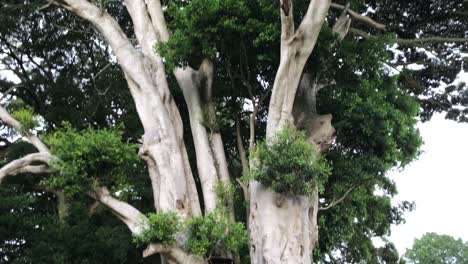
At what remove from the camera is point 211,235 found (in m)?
7.05

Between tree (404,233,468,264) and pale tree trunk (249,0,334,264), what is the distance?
3065cm

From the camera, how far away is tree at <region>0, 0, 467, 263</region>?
712 centimetres

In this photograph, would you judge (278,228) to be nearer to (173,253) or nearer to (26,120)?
(173,253)

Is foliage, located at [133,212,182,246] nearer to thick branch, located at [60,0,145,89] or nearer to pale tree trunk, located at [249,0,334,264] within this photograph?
pale tree trunk, located at [249,0,334,264]

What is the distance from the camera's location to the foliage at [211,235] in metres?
6.98

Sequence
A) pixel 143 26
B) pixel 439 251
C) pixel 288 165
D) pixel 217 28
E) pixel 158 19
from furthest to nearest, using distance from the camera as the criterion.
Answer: pixel 439 251, pixel 158 19, pixel 143 26, pixel 217 28, pixel 288 165

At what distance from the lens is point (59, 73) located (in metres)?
13.6

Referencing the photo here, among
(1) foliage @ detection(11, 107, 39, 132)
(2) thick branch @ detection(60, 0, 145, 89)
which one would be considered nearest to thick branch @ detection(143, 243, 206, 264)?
(1) foliage @ detection(11, 107, 39, 132)

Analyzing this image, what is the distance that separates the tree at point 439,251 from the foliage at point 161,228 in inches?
1241

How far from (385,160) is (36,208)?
339 inches

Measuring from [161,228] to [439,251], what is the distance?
33.4 metres

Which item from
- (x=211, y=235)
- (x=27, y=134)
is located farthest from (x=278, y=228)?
(x=27, y=134)

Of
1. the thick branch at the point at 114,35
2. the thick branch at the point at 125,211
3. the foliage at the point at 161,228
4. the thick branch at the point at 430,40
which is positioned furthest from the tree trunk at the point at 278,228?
the thick branch at the point at 430,40

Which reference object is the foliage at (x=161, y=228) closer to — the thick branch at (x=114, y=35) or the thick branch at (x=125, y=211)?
the thick branch at (x=125, y=211)
